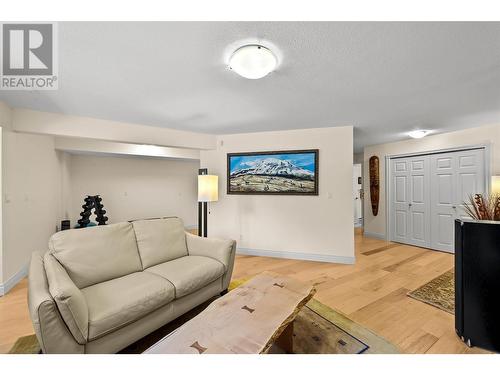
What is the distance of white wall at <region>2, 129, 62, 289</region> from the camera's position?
2.61 meters

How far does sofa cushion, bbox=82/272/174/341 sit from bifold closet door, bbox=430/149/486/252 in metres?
4.81

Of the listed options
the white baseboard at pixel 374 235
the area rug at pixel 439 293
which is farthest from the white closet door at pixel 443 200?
the area rug at pixel 439 293

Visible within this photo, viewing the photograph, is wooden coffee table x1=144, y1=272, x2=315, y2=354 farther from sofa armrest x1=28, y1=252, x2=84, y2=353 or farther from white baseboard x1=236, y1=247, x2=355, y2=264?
white baseboard x1=236, y1=247, x2=355, y2=264

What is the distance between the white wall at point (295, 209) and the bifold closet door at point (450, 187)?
2085 millimetres

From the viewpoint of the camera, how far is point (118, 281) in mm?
1845

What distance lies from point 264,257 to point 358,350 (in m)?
2.30

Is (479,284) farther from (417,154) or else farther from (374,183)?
(374,183)

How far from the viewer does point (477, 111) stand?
111 inches

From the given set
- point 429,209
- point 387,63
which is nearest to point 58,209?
point 387,63

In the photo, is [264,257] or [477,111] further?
[264,257]

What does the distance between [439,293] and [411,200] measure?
8.34 feet

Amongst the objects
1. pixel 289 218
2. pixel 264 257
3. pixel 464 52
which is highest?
pixel 464 52

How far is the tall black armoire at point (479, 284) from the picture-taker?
1.62 m
